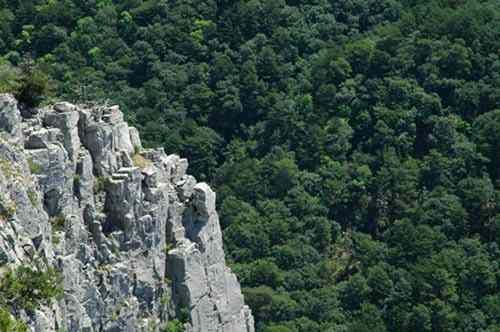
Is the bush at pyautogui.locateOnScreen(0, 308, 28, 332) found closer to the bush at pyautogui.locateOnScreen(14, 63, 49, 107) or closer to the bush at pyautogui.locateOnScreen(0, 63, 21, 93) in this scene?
the bush at pyautogui.locateOnScreen(0, 63, 21, 93)

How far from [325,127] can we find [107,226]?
66.4 meters

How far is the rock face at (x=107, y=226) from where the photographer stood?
4275cm

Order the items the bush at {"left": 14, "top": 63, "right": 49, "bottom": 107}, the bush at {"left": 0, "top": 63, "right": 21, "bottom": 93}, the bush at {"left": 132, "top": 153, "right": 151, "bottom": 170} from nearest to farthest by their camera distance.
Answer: the bush at {"left": 0, "top": 63, "right": 21, "bottom": 93} < the bush at {"left": 14, "top": 63, "right": 49, "bottom": 107} < the bush at {"left": 132, "top": 153, "right": 151, "bottom": 170}

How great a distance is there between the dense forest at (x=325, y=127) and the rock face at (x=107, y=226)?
3942 centimetres

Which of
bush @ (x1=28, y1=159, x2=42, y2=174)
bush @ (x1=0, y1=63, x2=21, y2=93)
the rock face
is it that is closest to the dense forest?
the rock face

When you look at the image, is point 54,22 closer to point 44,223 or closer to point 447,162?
point 447,162

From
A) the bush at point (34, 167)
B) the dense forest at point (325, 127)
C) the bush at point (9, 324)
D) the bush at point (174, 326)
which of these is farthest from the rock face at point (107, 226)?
the dense forest at point (325, 127)

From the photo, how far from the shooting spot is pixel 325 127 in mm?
113688

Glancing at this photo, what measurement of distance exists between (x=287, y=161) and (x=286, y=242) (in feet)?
28.5

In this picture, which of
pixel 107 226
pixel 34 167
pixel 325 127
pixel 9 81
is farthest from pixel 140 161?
pixel 325 127

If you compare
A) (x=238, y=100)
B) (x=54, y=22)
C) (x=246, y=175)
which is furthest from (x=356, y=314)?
(x=54, y=22)

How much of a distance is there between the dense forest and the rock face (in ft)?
129

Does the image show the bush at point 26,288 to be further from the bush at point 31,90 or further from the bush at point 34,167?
the bush at point 31,90

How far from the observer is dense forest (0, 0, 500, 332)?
9831 centimetres
